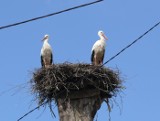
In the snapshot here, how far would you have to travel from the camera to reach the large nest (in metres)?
9.38

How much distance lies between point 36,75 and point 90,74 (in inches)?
48.9

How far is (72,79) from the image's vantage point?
10.0m

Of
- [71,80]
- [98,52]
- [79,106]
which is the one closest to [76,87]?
[79,106]

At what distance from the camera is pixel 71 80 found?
9945mm

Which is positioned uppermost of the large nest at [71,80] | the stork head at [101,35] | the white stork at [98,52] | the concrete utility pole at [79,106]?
the stork head at [101,35]

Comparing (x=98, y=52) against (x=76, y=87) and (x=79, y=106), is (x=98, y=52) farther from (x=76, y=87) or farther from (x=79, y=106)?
(x=79, y=106)

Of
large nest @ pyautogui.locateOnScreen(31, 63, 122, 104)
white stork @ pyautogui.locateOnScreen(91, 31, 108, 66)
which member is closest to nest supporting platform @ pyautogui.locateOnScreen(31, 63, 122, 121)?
large nest @ pyautogui.locateOnScreen(31, 63, 122, 104)

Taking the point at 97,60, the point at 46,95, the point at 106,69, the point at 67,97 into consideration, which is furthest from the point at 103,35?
the point at 67,97

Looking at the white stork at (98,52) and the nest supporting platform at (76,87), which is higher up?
the white stork at (98,52)

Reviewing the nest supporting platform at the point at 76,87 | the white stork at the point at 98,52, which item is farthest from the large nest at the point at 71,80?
the white stork at the point at 98,52

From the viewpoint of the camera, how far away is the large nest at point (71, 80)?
9.38 metres

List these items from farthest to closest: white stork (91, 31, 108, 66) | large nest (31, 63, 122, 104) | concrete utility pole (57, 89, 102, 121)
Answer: white stork (91, 31, 108, 66), large nest (31, 63, 122, 104), concrete utility pole (57, 89, 102, 121)

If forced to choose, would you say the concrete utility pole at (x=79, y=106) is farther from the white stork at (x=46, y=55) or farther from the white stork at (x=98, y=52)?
the white stork at (x=46, y=55)

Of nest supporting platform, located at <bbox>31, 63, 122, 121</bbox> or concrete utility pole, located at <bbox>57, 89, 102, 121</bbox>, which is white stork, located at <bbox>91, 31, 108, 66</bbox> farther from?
concrete utility pole, located at <bbox>57, 89, 102, 121</bbox>
